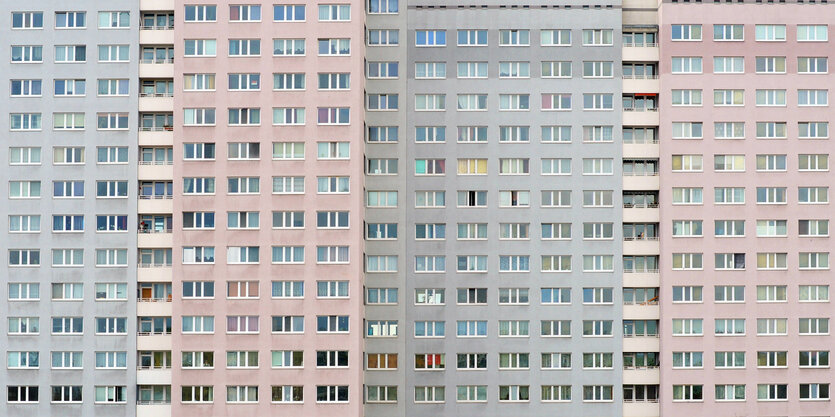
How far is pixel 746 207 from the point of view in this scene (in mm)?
73375

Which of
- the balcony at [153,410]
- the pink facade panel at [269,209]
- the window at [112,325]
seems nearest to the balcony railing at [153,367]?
the pink facade panel at [269,209]

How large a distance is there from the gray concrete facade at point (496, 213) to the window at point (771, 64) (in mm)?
9769

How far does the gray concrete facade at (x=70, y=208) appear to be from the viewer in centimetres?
7031

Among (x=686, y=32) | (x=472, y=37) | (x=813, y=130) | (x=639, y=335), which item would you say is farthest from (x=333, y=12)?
(x=813, y=130)

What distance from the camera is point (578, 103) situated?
74250 millimetres

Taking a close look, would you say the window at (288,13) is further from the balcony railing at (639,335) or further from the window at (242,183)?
the balcony railing at (639,335)

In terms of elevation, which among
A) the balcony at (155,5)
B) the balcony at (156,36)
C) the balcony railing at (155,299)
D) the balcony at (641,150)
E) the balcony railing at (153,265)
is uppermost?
the balcony at (155,5)

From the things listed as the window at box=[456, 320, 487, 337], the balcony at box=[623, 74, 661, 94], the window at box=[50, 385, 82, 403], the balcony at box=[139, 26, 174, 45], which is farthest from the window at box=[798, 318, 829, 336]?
the window at box=[50, 385, 82, 403]

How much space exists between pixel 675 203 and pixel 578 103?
9528mm

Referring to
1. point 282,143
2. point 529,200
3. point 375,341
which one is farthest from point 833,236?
point 282,143

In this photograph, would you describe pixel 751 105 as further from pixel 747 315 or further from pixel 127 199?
pixel 127 199

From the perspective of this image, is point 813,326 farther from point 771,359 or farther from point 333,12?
point 333,12

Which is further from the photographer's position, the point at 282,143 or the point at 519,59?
the point at 519,59

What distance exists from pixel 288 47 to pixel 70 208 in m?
18.0
